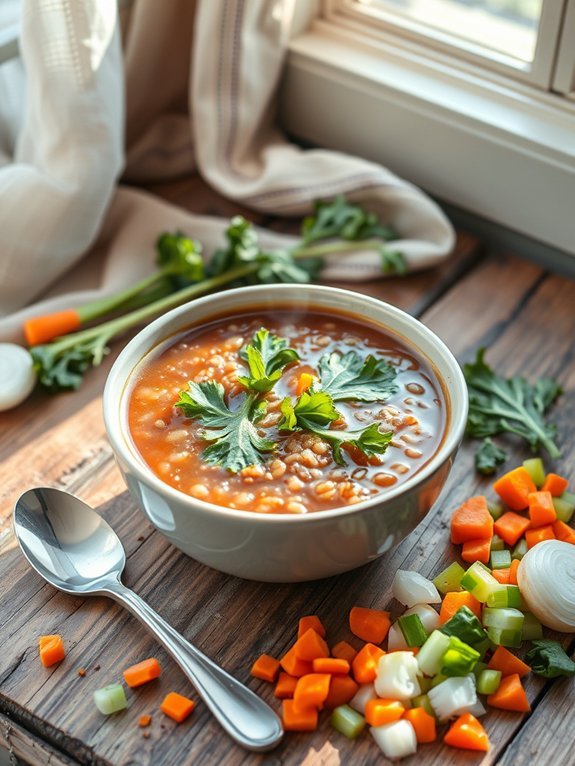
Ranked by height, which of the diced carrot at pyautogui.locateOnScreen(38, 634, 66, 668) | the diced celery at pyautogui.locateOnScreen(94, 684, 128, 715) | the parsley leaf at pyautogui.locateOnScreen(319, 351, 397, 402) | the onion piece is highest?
the parsley leaf at pyautogui.locateOnScreen(319, 351, 397, 402)

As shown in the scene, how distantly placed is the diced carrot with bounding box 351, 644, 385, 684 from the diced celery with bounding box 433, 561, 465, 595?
152 mm

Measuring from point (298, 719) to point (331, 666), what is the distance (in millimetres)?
80

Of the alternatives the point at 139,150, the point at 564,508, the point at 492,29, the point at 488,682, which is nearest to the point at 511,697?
the point at 488,682

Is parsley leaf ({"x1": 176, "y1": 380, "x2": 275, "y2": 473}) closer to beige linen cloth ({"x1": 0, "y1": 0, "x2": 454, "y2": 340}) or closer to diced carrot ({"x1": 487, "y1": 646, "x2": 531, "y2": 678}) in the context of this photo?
diced carrot ({"x1": 487, "y1": 646, "x2": 531, "y2": 678})

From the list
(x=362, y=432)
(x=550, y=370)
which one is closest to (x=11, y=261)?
(x=362, y=432)

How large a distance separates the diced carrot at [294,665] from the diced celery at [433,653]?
0.15 metres

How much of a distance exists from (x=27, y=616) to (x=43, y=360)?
0.52 meters

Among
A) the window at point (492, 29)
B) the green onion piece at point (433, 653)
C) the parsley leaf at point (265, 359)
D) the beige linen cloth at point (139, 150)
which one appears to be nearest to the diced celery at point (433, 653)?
the green onion piece at point (433, 653)

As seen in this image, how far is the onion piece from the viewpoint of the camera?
1.36 m

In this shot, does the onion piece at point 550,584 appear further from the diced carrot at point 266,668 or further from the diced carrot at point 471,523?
the diced carrot at point 266,668

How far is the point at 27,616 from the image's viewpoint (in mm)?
1423

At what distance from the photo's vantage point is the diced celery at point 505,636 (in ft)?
4.41

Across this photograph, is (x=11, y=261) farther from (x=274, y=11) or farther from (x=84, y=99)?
(x=274, y=11)

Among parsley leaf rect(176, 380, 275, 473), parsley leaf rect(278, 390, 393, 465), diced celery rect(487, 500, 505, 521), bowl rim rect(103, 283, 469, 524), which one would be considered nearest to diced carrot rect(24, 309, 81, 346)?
bowl rim rect(103, 283, 469, 524)
